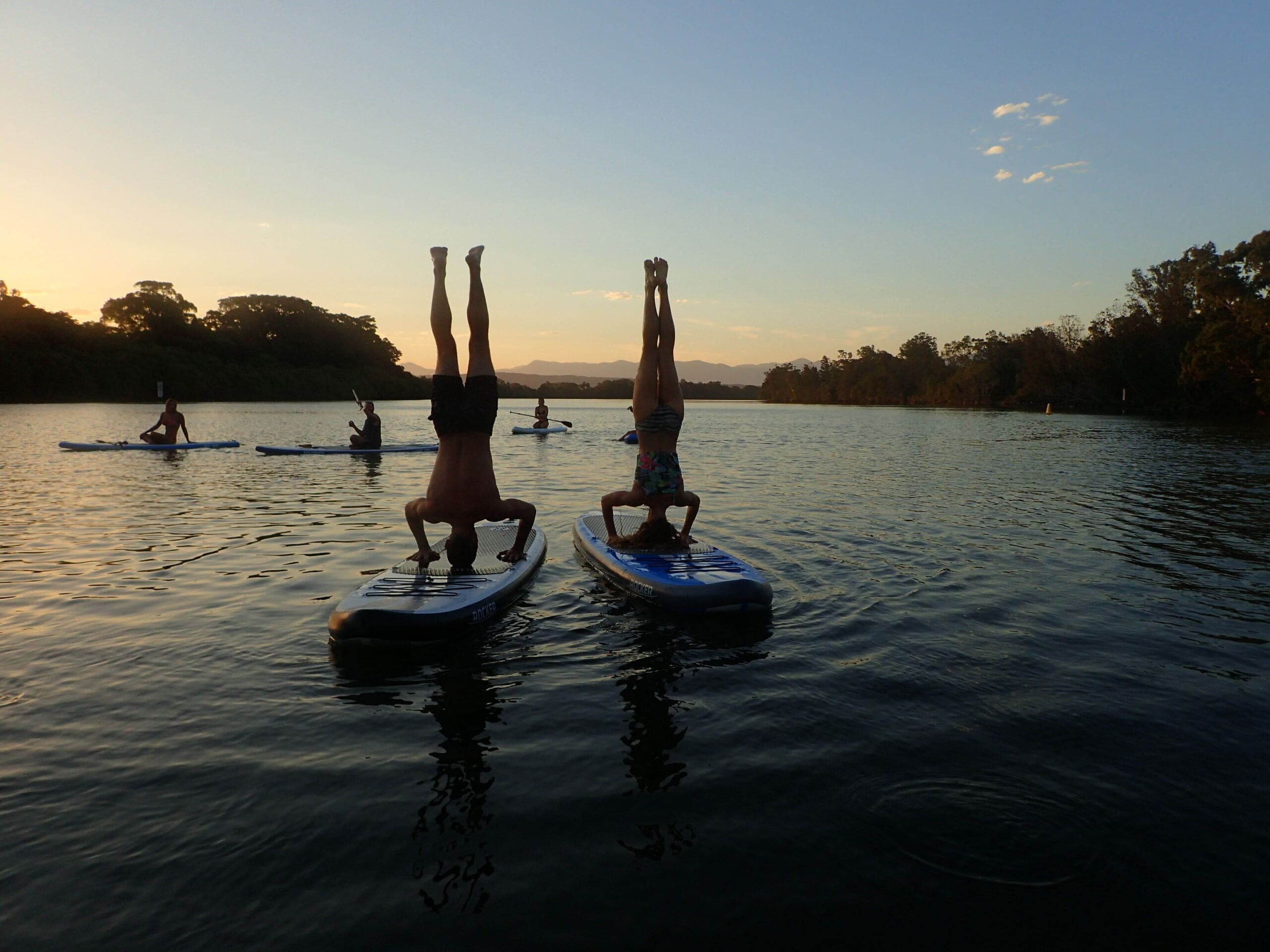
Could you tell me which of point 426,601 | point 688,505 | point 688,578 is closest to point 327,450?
point 688,505

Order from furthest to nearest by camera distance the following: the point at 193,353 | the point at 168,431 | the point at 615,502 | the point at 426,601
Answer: the point at 193,353 → the point at 168,431 → the point at 615,502 → the point at 426,601

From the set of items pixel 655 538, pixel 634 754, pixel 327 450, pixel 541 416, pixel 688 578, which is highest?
pixel 541 416

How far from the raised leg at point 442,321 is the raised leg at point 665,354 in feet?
9.37

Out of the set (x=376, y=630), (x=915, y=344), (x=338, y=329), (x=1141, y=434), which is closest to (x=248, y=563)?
(x=376, y=630)

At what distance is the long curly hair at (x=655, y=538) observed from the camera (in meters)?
10.4

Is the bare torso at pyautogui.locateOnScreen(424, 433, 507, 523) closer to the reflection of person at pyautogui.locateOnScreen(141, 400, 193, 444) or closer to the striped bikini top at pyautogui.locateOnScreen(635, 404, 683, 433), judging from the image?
the striped bikini top at pyautogui.locateOnScreen(635, 404, 683, 433)

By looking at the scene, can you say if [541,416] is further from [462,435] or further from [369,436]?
[462,435]

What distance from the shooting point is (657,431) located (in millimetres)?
10328

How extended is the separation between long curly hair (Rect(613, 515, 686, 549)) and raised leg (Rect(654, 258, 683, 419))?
153 cm

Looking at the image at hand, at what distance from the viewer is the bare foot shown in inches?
412

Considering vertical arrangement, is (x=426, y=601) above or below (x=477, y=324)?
below

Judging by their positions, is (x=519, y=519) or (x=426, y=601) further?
(x=519, y=519)

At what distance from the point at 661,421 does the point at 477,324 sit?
8.94 ft

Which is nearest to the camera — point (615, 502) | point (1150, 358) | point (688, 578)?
point (688, 578)
